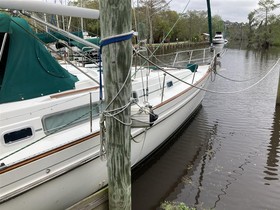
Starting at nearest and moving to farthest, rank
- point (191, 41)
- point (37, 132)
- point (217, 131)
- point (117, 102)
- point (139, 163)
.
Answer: point (117, 102) < point (37, 132) < point (139, 163) < point (217, 131) < point (191, 41)

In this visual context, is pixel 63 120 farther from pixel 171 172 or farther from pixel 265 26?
pixel 265 26

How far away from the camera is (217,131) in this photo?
29.6 feet

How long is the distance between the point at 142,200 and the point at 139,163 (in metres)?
1.10

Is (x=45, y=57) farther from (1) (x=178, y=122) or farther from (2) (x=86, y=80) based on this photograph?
(1) (x=178, y=122)

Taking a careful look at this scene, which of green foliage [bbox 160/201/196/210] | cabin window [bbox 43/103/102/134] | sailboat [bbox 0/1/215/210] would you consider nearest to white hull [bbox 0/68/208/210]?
sailboat [bbox 0/1/215/210]

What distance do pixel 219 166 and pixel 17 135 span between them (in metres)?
4.53

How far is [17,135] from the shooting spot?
4.00m

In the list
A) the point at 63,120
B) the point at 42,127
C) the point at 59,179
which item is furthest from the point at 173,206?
the point at 42,127

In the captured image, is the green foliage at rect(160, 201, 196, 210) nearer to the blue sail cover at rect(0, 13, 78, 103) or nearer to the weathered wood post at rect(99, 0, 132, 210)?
the weathered wood post at rect(99, 0, 132, 210)

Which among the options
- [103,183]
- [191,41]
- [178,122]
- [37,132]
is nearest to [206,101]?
[178,122]

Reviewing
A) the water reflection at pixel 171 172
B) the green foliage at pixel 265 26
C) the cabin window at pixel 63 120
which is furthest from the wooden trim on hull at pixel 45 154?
the green foliage at pixel 265 26

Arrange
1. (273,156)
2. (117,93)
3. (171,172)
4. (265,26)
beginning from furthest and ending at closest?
(265,26), (273,156), (171,172), (117,93)

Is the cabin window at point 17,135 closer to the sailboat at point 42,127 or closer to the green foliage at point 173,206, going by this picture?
the sailboat at point 42,127

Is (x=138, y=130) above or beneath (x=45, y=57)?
beneath
